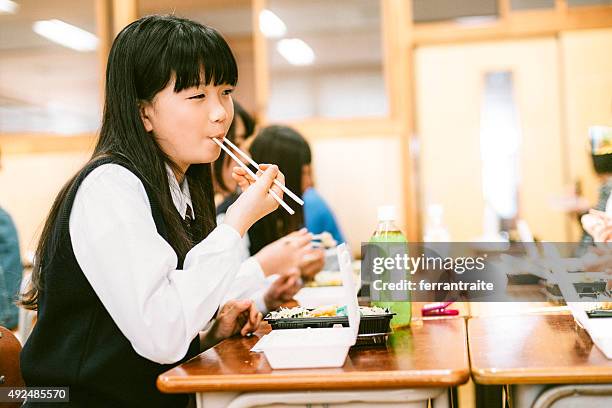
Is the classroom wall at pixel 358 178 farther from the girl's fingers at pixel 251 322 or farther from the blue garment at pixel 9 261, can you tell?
the girl's fingers at pixel 251 322

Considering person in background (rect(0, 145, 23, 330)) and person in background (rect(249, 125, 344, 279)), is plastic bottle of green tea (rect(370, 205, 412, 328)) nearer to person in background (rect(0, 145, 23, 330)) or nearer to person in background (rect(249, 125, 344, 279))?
person in background (rect(249, 125, 344, 279))

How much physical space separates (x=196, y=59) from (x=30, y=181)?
13.9ft

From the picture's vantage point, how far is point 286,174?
2.94 meters

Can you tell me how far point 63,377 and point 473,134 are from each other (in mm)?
3860

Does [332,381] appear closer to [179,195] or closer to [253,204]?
[253,204]

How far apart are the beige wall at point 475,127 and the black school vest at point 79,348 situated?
3.59m

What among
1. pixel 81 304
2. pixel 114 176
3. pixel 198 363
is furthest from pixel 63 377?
pixel 114 176

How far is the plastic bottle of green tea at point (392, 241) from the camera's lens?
1633 mm

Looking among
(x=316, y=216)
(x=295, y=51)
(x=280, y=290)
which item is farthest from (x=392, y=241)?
(x=295, y=51)

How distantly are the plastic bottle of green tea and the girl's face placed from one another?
42cm

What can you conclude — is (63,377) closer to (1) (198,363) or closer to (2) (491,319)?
(1) (198,363)

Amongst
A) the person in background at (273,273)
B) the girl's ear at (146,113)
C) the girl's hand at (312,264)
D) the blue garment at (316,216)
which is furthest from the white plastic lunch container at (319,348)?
the blue garment at (316,216)

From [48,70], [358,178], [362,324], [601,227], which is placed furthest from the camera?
[48,70]

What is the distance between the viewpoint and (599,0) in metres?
4.72
